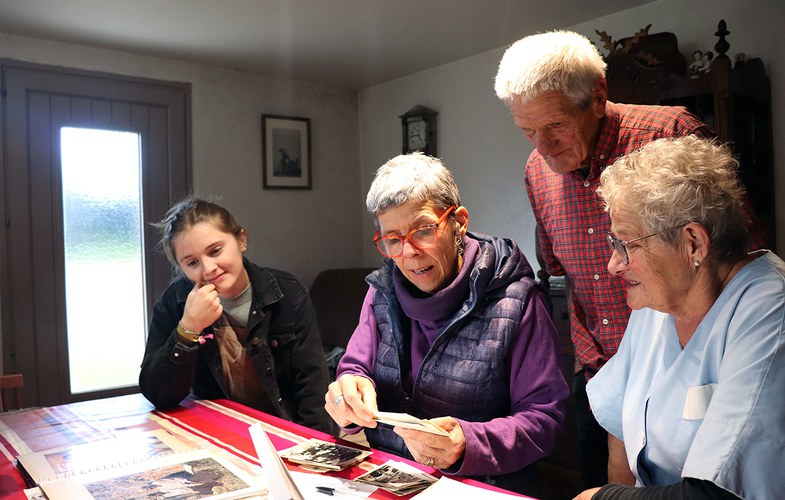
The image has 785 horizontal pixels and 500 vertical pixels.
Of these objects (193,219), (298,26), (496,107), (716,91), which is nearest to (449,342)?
(193,219)

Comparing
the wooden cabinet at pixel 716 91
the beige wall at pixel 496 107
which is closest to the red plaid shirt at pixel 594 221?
the wooden cabinet at pixel 716 91

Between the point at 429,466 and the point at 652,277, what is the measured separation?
22.7 inches

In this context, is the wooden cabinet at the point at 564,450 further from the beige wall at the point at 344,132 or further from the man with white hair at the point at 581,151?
the man with white hair at the point at 581,151

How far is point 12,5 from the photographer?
3.39 metres

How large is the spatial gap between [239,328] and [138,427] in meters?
0.46

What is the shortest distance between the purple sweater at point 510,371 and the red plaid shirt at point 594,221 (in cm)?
36

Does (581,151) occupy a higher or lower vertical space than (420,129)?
lower

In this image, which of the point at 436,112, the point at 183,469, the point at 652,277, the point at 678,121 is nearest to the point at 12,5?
the point at 436,112

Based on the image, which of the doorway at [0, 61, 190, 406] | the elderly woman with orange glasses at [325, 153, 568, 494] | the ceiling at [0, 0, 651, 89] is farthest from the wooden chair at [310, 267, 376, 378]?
the elderly woman with orange glasses at [325, 153, 568, 494]

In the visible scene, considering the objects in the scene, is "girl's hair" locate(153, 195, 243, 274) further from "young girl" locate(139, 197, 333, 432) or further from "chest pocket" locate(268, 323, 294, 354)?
"chest pocket" locate(268, 323, 294, 354)

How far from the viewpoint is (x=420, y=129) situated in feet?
16.1

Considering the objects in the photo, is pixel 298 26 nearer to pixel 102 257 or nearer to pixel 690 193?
pixel 102 257

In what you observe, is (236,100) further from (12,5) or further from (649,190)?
(649,190)

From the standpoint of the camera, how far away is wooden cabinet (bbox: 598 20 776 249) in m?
2.83
